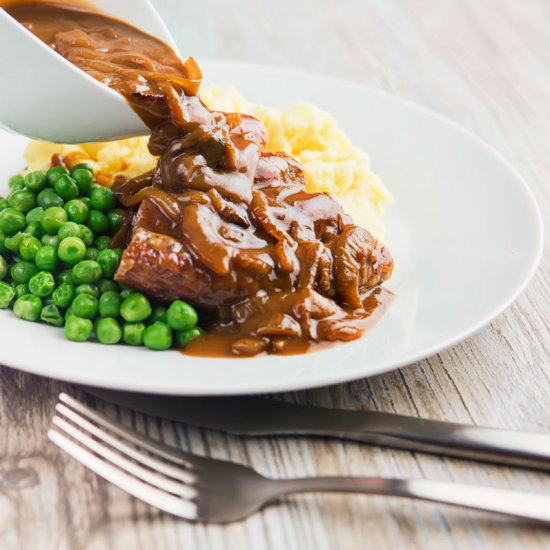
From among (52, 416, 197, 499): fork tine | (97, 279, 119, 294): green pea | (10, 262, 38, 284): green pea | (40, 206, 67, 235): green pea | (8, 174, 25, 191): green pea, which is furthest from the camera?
(8, 174, 25, 191): green pea

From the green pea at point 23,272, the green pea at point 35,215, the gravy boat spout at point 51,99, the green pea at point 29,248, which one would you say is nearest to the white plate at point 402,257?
the green pea at point 23,272

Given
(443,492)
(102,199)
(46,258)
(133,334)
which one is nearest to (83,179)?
(102,199)

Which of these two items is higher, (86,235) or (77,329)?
(77,329)

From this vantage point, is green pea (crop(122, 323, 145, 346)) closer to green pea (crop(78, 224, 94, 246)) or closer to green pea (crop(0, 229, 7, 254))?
A: green pea (crop(78, 224, 94, 246))

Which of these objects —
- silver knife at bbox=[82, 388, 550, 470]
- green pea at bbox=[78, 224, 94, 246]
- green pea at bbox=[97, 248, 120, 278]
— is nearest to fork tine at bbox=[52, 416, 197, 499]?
silver knife at bbox=[82, 388, 550, 470]

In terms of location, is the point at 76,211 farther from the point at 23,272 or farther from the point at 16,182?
the point at 16,182

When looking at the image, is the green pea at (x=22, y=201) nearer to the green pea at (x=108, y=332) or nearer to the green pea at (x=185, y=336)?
the green pea at (x=108, y=332)

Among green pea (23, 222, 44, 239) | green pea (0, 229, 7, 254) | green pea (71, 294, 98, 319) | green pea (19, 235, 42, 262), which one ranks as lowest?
green pea (0, 229, 7, 254)

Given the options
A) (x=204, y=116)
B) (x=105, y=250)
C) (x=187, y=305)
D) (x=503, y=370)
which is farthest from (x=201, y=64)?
(x=503, y=370)
